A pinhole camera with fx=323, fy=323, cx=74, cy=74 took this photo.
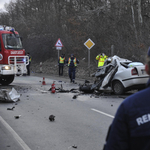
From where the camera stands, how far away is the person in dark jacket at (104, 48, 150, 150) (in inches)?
70.4

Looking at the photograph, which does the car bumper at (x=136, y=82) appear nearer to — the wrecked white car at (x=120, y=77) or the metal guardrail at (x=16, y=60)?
the wrecked white car at (x=120, y=77)

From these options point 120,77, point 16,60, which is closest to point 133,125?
point 120,77

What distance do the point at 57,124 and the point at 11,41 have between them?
10.7m

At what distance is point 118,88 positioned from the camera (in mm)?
12742

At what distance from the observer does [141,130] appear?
5.89ft

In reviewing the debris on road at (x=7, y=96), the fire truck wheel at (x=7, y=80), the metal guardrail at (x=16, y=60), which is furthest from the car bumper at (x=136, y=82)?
the fire truck wheel at (x=7, y=80)

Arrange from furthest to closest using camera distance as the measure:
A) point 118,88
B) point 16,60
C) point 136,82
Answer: point 16,60 → point 118,88 → point 136,82

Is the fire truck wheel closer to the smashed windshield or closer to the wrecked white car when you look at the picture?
the smashed windshield

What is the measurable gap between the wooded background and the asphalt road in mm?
8778

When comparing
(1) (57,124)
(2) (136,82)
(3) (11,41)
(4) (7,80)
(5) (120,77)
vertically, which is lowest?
(4) (7,80)

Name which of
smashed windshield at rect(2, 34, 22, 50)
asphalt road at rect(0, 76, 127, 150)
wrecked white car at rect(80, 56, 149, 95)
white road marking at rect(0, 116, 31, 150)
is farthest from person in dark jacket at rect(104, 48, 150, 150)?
smashed windshield at rect(2, 34, 22, 50)

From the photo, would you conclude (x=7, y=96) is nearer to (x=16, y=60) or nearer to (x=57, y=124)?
(x=57, y=124)

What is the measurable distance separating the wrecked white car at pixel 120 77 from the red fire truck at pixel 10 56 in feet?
17.6

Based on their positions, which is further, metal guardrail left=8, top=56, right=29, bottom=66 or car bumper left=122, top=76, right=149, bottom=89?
metal guardrail left=8, top=56, right=29, bottom=66
